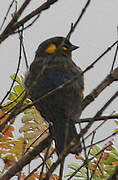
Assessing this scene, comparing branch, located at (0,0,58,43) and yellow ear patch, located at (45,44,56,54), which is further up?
yellow ear patch, located at (45,44,56,54)

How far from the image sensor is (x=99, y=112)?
1.97 metres

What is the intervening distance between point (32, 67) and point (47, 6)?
1799 mm

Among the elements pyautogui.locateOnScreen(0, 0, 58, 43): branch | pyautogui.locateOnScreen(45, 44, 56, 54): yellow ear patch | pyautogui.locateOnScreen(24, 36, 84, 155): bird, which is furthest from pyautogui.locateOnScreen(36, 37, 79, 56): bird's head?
pyautogui.locateOnScreen(0, 0, 58, 43): branch

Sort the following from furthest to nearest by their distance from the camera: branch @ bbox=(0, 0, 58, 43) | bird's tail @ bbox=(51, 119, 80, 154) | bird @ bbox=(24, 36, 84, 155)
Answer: bird @ bbox=(24, 36, 84, 155) → bird's tail @ bbox=(51, 119, 80, 154) → branch @ bbox=(0, 0, 58, 43)

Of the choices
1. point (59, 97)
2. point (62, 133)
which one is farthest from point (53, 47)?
point (62, 133)

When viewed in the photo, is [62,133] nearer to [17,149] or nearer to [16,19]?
[17,149]

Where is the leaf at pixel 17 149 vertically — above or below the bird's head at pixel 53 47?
below

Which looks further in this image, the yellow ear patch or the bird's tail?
the yellow ear patch

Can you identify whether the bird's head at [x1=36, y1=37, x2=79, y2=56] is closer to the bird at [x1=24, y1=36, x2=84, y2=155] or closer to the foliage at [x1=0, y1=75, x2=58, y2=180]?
the bird at [x1=24, y1=36, x2=84, y2=155]

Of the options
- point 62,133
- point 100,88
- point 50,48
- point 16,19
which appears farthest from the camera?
point 50,48

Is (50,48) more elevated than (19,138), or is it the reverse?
(50,48)

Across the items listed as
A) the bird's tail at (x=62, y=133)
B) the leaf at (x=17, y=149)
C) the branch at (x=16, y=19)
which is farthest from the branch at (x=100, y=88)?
the branch at (x=16, y=19)

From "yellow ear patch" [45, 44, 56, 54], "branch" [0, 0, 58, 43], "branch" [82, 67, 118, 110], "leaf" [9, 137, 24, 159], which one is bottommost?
"leaf" [9, 137, 24, 159]

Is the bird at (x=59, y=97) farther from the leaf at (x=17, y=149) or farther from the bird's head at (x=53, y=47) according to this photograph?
the bird's head at (x=53, y=47)
